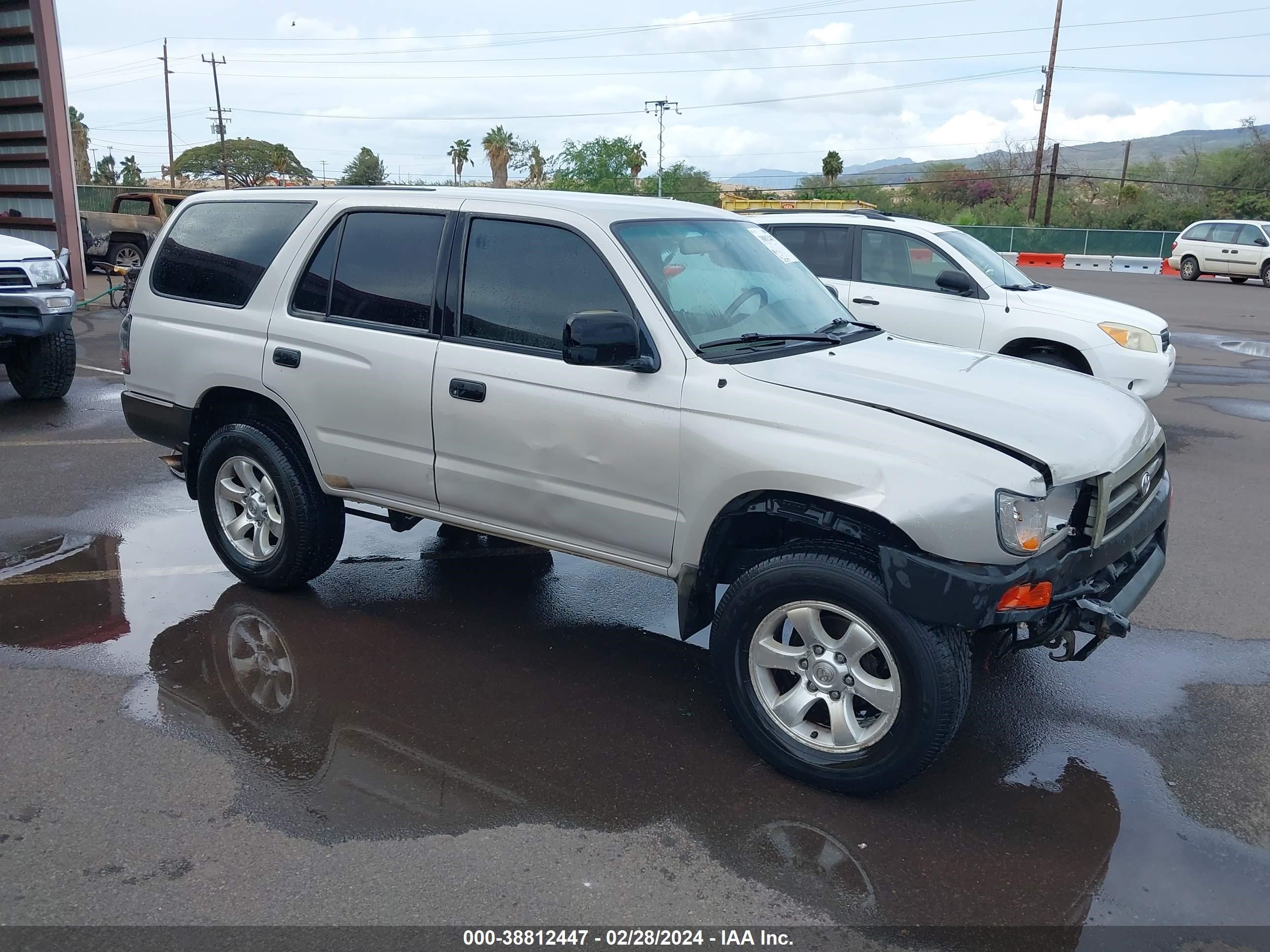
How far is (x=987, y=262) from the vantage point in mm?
9219

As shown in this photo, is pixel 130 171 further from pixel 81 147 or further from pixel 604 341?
pixel 604 341

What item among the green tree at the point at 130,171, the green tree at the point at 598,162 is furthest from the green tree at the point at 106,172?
→ the green tree at the point at 598,162

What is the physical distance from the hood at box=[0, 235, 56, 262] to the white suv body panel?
16.1 feet

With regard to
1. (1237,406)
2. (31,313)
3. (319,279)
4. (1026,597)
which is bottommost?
(1237,406)

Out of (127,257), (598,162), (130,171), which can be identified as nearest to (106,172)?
(130,171)

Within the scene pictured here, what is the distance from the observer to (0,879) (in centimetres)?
313

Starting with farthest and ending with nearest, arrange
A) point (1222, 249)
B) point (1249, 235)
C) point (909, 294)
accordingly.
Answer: point (1222, 249) < point (1249, 235) < point (909, 294)

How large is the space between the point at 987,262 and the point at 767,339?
5.74 metres

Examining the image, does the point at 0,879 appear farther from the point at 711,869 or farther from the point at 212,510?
the point at 212,510

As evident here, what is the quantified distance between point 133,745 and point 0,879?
801 mm

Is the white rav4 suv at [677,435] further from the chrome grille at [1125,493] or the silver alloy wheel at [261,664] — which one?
the silver alloy wheel at [261,664]

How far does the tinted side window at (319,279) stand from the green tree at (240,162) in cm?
7922

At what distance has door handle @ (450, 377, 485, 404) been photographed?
434 centimetres

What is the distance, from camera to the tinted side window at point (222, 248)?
511 cm
